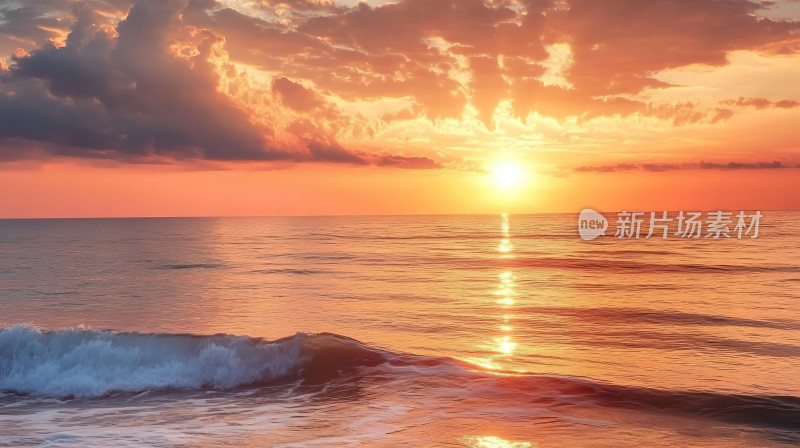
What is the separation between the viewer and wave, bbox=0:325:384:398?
16.4 m

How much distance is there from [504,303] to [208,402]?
17908mm

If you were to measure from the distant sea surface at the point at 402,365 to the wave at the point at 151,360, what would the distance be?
0.21 feet

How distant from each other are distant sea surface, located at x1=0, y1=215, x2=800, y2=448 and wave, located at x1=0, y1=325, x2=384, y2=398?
6 centimetres

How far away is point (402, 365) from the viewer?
1708 cm

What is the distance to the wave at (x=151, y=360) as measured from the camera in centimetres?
1639

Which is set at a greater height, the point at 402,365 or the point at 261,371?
the point at 402,365

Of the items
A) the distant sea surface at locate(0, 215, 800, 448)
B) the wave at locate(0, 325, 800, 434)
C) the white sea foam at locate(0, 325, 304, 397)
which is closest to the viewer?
the distant sea surface at locate(0, 215, 800, 448)

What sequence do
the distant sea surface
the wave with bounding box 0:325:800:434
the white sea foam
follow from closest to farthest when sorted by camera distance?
1. the distant sea surface
2. the wave with bounding box 0:325:800:434
3. the white sea foam

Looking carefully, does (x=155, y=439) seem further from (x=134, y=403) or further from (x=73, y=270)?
(x=73, y=270)

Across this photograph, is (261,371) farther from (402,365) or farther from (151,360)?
(402,365)

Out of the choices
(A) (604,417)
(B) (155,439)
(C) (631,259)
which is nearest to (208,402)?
(B) (155,439)

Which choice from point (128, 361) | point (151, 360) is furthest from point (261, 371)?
point (128, 361)

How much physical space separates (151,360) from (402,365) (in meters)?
7.73

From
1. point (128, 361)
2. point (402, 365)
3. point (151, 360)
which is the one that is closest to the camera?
point (402, 365)
